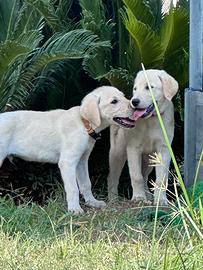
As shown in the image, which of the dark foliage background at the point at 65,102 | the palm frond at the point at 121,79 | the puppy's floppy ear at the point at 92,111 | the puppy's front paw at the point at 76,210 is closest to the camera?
the puppy's front paw at the point at 76,210

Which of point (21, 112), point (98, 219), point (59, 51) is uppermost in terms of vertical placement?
point (59, 51)

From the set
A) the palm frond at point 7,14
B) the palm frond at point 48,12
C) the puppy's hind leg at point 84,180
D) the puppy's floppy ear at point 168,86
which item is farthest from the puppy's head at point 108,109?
the palm frond at point 7,14

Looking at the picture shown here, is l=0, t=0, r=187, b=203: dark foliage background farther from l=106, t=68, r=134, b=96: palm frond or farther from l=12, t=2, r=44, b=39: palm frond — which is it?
l=12, t=2, r=44, b=39: palm frond

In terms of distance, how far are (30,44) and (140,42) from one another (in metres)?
1.09

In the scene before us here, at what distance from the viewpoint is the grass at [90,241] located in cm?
412

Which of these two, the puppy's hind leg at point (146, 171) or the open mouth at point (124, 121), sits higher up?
the open mouth at point (124, 121)

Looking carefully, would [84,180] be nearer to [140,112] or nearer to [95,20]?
[140,112]

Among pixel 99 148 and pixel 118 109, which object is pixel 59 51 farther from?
pixel 99 148

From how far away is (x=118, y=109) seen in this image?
20.7 feet

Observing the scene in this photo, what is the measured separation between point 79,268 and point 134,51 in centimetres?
347

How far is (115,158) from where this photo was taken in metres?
7.23

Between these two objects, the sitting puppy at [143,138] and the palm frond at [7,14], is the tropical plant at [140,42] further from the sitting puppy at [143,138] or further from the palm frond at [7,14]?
the palm frond at [7,14]

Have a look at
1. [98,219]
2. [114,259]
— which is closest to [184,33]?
[98,219]

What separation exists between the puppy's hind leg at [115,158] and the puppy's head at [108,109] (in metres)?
0.71
